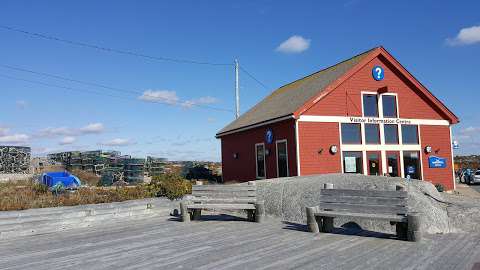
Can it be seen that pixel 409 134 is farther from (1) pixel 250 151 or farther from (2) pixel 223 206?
(2) pixel 223 206

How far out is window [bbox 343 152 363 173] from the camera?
21.6 meters

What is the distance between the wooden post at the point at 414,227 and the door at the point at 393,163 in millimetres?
15073

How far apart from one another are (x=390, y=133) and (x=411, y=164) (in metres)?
2.06

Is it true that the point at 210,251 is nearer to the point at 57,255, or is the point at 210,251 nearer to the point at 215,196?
the point at 57,255

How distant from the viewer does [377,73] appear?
76.2 feet

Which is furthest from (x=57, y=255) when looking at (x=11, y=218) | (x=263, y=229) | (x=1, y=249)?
(x=263, y=229)

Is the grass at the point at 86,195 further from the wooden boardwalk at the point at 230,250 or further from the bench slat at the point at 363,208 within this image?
the bench slat at the point at 363,208

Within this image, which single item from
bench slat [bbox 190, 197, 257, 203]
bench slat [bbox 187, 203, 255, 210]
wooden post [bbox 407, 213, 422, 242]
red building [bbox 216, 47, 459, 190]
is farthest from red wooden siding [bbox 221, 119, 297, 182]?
wooden post [bbox 407, 213, 422, 242]

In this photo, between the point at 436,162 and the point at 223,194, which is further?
the point at 436,162

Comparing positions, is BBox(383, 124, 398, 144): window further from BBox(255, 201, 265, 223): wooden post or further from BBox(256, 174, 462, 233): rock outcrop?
BBox(255, 201, 265, 223): wooden post

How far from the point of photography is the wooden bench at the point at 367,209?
27.9 ft

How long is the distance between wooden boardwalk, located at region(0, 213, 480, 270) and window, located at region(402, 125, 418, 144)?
49.4 ft

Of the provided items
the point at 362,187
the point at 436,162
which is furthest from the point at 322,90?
the point at 362,187

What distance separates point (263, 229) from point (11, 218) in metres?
5.70
